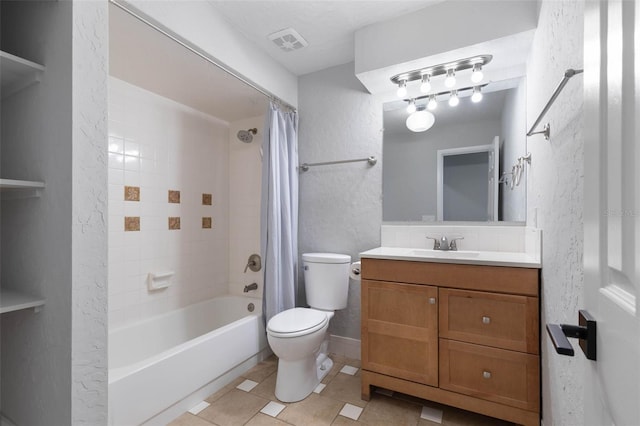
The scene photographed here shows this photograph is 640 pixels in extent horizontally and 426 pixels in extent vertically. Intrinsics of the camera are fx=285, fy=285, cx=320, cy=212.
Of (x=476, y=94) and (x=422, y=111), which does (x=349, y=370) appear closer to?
(x=422, y=111)

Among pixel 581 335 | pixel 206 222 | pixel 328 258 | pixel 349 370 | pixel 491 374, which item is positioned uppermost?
pixel 206 222

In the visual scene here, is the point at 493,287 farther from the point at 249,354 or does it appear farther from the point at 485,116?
the point at 249,354

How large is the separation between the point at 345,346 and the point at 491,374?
3.72ft

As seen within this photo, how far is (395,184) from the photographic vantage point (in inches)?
87.0

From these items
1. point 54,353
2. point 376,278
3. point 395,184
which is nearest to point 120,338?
point 54,353

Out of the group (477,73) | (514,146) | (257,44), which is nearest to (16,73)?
(257,44)

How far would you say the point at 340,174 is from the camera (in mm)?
2381

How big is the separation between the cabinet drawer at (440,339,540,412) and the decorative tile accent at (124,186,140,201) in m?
2.32

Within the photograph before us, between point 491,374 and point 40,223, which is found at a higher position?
point 40,223

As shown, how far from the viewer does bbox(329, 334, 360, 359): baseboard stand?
2275 millimetres

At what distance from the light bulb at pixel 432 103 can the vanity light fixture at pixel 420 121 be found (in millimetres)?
36

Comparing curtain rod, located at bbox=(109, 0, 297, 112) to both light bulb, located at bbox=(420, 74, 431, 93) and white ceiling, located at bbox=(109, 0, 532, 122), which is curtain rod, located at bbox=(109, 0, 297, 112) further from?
light bulb, located at bbox=(420, 74, 431, 93)

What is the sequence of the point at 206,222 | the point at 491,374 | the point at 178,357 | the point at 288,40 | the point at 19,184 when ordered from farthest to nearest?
the point at 206,222 < the point at 288,40 < the point at 178,357 < the point at 491,374 < the point at 19,184

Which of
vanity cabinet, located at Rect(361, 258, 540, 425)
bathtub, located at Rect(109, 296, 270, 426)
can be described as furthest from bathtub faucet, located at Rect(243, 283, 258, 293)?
vanity cabinet, located at Rect(361, 258, 540, 425)
